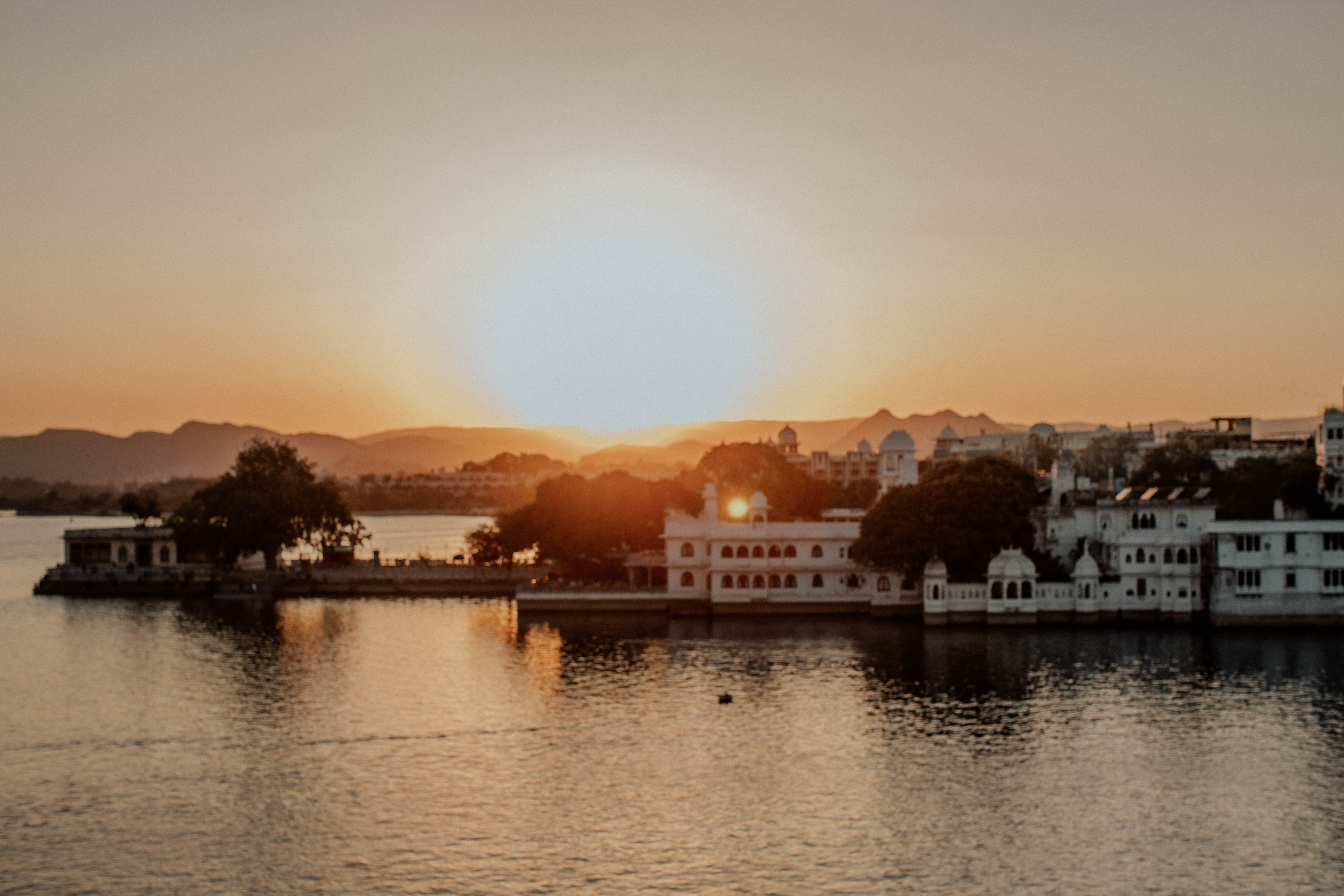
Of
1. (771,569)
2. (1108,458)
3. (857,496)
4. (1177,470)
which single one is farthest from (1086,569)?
(1108,458)

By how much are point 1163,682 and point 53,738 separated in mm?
39758

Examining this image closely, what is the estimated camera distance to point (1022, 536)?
64188 mm

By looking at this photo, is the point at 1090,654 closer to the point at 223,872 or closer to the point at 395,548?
the point at 223,872

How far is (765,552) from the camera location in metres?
67.9

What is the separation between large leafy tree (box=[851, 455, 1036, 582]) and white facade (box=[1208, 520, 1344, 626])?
9890mm

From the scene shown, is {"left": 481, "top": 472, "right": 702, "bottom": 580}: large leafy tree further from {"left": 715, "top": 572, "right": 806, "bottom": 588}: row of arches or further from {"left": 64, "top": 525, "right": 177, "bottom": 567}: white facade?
{"left": 64, "top": 525, "right": 177, "bottom": 567}: white facade

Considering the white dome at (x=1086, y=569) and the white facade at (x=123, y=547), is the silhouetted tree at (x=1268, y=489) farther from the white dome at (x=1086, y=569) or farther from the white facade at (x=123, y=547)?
the white facade at (x=123, y=547)

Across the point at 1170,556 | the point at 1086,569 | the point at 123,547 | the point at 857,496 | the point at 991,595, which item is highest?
the point at 857,496

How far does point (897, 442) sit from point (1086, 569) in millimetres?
59319

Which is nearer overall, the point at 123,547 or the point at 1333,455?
the point at 1333,455

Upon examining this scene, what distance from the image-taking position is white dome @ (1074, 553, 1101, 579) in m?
61.2

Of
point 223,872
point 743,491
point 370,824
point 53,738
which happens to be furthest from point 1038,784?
point 743,491

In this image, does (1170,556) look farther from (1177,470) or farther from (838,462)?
(838,462)

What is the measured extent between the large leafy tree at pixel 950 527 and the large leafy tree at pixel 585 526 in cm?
1707
